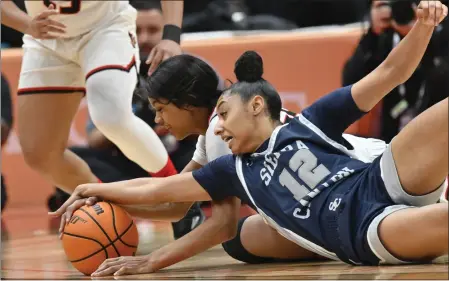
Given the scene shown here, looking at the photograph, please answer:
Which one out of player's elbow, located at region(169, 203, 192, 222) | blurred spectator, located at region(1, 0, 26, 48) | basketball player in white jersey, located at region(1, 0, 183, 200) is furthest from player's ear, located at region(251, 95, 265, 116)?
blurred spectator, located at region(1, 0, 26, 48)

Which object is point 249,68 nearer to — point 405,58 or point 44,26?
point 405,58

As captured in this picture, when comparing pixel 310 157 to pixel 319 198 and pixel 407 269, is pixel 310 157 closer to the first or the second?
pixel 319 198

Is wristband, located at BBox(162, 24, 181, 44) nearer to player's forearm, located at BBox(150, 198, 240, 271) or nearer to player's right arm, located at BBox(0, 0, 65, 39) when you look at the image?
player's right arm, located at BBox(0, 0, 65, 39)

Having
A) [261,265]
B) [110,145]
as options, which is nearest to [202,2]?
[110,145]

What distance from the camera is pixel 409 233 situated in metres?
2.97

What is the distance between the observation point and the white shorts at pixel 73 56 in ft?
15.4

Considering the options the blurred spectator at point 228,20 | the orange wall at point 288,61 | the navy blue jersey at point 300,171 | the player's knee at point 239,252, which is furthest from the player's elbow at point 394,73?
the blurred spectator at point 228,20

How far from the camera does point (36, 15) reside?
4566 millimetres

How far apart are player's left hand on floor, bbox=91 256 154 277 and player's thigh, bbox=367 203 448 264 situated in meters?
0.88

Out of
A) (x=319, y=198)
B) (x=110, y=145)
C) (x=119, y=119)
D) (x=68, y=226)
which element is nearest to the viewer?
(x=319, y=198)

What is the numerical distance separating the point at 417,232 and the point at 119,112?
6.62ft

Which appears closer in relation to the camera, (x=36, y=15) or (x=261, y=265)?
(x=261, y=265)

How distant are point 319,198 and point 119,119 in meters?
1.59

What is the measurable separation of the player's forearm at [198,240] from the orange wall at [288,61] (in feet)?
13.1
